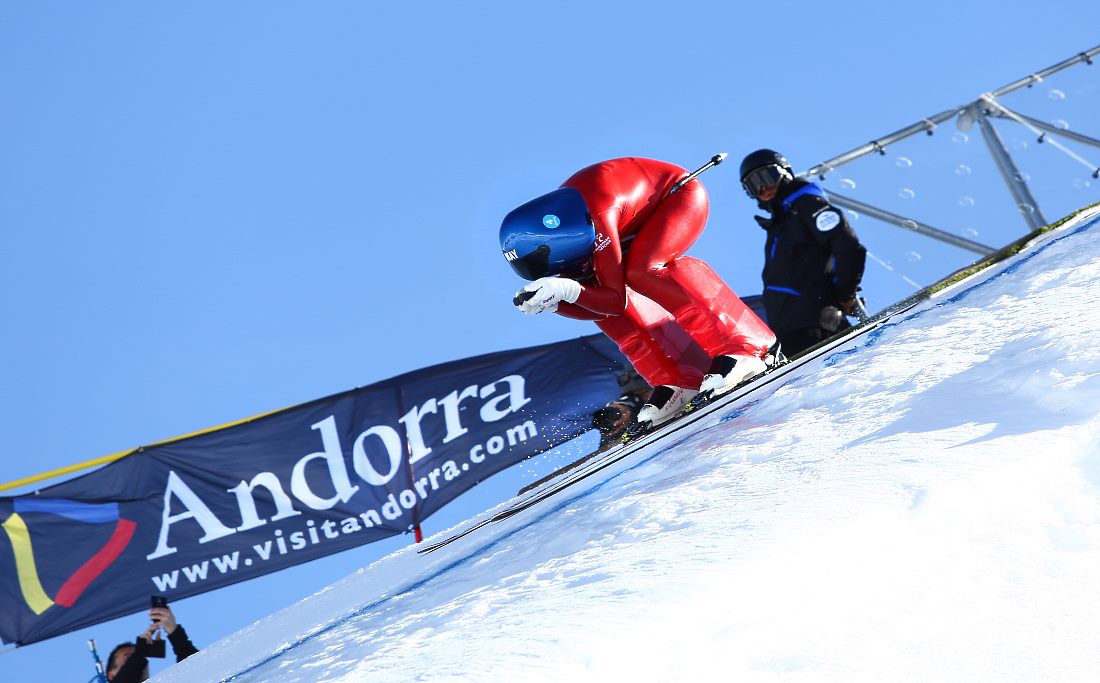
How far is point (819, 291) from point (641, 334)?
3.38 ft

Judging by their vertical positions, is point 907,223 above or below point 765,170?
below

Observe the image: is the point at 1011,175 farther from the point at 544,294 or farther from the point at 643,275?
the point at 544,294

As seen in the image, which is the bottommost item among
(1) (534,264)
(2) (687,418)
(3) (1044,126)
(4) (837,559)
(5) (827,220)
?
(4) (837,559)

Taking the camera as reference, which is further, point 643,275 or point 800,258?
point 800,258

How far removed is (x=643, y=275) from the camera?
418 centimetres

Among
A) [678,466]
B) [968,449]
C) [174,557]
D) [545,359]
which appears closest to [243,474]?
[174,557]

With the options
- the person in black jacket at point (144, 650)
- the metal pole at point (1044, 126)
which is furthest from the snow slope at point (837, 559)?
the metal pole at point (1044, 126)

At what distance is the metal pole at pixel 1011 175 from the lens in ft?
20.1

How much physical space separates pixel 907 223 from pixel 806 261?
1.60m

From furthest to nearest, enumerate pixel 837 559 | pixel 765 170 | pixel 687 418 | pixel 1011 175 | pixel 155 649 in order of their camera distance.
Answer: pixel 1011 175 < pixel 155 649 < pixel 765 170 < pixel 687 418 < pixel 837 559

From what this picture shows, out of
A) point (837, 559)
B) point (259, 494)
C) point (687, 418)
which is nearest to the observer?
point (837, 559)

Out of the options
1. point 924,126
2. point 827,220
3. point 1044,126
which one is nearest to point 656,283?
point 827,220

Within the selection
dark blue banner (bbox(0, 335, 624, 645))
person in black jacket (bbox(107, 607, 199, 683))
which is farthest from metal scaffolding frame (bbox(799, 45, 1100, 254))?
person in black jacket (bbox(107, 607, 199, 683))

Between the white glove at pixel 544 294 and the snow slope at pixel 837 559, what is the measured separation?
1517 millimetres
